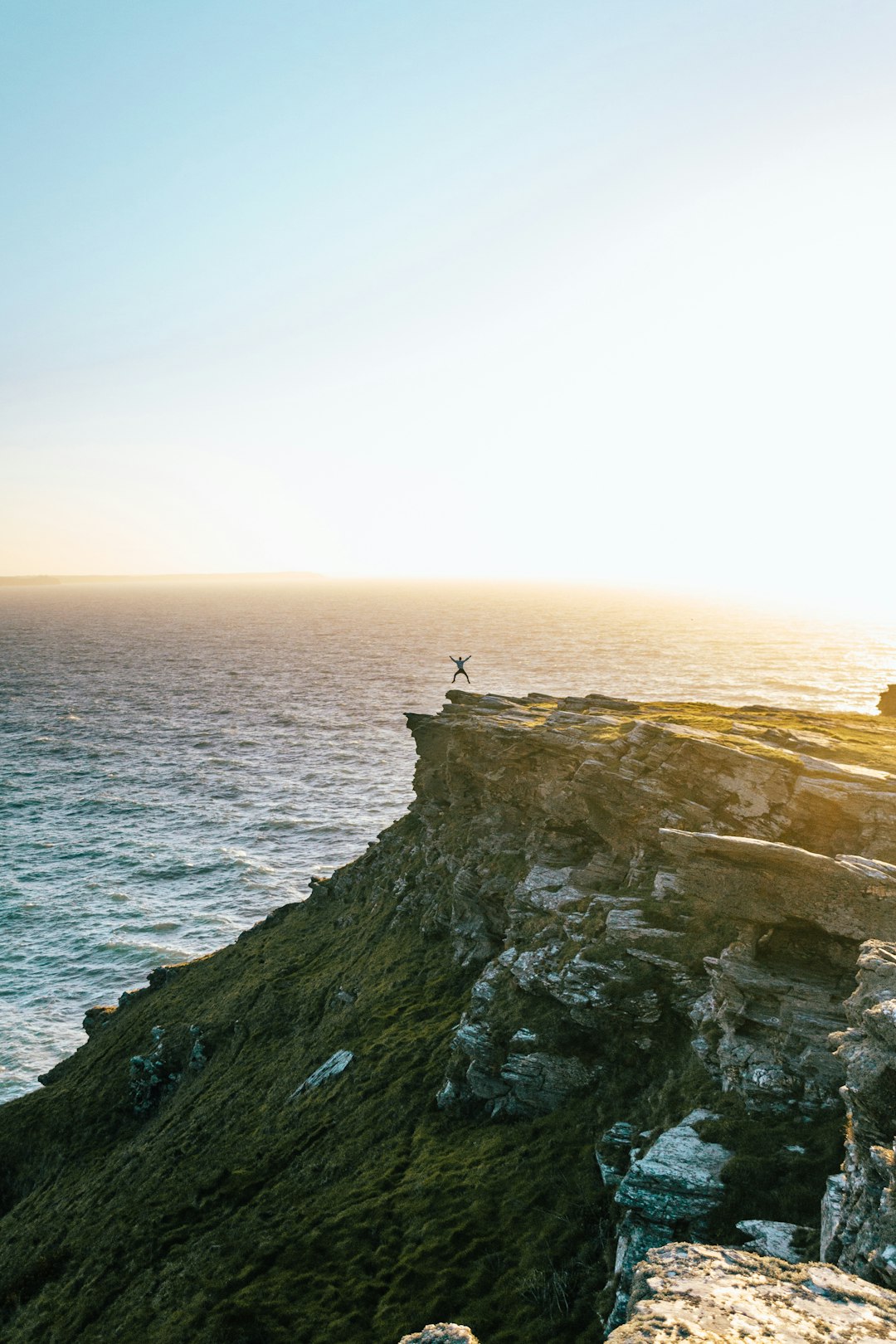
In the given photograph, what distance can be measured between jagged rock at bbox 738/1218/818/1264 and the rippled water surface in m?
41.8

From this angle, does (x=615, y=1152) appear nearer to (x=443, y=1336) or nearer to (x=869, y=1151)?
(x=869, y=1151)

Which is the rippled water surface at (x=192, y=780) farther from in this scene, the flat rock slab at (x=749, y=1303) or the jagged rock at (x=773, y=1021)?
the flat rock slab at (x=749, y=1303)

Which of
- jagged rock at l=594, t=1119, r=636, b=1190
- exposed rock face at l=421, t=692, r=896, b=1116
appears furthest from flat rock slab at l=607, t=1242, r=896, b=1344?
jagged rock at l=594, t=1119, r=636, b=1190

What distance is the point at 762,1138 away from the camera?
19.1 metres

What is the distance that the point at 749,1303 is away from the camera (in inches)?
456

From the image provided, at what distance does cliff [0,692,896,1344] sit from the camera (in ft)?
61.1

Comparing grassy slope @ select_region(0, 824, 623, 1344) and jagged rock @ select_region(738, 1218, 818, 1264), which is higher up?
jagged rock @ select_region(738, 1218, 818, 1264)

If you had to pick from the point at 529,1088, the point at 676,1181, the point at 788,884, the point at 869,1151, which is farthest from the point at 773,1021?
the point at 529,1088

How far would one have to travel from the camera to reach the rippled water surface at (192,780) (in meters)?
56.0

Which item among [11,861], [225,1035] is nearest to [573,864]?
[225,1035]

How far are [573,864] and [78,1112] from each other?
90.2ft

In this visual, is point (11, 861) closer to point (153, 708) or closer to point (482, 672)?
point (153, 708)

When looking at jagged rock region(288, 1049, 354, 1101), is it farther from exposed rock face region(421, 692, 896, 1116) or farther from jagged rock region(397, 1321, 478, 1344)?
jagged rock region(397, 1321, 478, 1344)

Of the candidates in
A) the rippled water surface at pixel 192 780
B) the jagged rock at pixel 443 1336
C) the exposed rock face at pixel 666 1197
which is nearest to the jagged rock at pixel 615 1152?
the exposed rock face at pixel 666 1197
